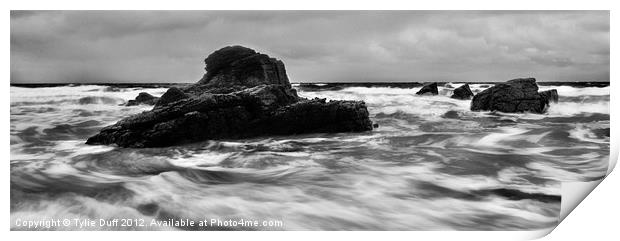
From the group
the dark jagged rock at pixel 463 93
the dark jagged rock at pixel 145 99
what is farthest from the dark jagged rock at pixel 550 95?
the dark jagged rock at pixel 145 99

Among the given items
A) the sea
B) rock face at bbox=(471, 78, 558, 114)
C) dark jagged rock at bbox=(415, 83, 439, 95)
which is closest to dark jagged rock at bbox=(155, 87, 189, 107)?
the sea

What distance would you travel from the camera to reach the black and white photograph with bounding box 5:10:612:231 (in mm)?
3289

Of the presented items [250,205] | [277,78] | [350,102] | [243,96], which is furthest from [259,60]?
[250,205]

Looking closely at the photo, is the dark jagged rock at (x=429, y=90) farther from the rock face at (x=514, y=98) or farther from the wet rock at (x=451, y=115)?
the rock face at (x=514, y=98)

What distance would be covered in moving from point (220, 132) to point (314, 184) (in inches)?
43.1

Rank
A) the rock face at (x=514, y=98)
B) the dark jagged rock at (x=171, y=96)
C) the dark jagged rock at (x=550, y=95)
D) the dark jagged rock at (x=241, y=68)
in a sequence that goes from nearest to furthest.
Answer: the dark jagged rock at (x=241, y=68) → the rock face at (x=514, y=98) → the dark jagged rock at (x=550, y=95) → the dark jagged rock at (x=171, y=96)

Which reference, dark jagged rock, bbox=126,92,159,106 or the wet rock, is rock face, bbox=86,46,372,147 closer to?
dark jagged rock, bbox=126,92,159,106

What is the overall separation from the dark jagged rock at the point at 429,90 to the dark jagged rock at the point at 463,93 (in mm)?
165

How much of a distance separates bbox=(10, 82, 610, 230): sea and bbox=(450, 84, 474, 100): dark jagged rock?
0.17 feet

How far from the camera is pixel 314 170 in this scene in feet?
11.8

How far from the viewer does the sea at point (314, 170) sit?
10.7 ft

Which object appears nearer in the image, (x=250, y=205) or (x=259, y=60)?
(x=250, y=205)
